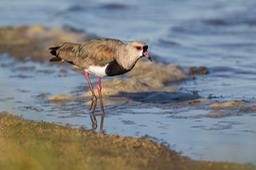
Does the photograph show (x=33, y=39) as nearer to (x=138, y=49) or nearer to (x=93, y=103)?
(x=93, y=103)

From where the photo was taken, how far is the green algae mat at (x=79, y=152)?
6.04m

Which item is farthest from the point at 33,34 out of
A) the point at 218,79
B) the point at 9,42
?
Result: the point at 218,79

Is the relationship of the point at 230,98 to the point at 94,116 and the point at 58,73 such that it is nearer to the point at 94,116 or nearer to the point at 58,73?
the point at 94,116

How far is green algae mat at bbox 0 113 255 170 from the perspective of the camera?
6043 mm

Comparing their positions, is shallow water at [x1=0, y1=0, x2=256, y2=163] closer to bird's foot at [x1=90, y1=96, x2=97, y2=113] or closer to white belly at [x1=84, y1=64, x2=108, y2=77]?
bird's foot at [x1=90, y1=96, x2=97, y2=113]

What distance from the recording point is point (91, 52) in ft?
28.5

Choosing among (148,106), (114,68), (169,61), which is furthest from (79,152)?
(169,61)

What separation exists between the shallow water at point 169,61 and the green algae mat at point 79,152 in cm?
30

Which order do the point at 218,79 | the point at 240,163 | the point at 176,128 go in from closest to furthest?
1. the point at 240,163
2. the point at 176,128
3. the point at 218,79

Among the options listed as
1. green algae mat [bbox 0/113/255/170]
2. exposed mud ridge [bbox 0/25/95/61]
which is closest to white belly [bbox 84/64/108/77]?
green algae mat [bbox 0/113/255/170]

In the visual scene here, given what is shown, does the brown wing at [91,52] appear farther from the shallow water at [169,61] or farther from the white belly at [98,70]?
the shallow water at [169,61]

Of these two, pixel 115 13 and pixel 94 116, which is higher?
pixel 115 13

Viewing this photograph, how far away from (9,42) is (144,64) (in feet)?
14.2

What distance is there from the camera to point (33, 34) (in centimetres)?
1619
